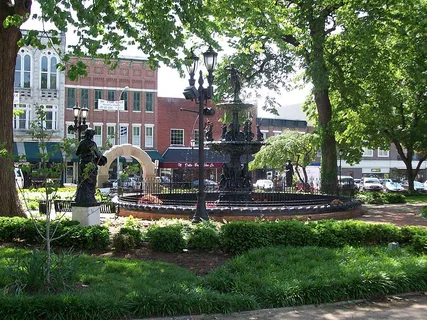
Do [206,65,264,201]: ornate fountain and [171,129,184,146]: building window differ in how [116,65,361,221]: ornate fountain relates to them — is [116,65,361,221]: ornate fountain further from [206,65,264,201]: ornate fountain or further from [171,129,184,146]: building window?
[171,129,184,146]: building window

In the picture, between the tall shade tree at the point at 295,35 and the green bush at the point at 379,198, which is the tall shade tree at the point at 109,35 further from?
the green bush at the point at 379,198

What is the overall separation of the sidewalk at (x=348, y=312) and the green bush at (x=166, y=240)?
394 cm

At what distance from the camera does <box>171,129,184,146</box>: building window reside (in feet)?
174

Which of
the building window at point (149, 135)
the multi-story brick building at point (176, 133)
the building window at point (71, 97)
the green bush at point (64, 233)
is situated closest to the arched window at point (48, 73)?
the building window at point (71, 97)

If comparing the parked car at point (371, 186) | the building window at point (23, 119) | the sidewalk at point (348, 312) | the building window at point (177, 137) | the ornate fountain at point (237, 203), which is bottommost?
the sidewalk at point (348, 312)

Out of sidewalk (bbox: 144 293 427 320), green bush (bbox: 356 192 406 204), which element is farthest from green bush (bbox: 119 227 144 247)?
green bush (bbox: 356 192 406 204)

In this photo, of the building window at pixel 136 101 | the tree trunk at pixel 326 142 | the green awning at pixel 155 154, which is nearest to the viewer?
the tree trunk at pixel 326 142

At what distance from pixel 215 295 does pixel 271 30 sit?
34.4 feet

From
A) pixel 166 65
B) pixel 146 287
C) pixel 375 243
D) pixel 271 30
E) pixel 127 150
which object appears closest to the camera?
pixel 146 287

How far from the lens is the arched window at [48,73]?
4712 centimetres

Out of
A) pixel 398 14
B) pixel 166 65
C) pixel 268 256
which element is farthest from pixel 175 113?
pixel 268 256

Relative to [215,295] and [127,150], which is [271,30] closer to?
[215,295]

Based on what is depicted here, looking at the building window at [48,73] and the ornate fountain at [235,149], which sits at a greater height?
the building window at [48,73]

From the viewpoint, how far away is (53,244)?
10.0 metres
